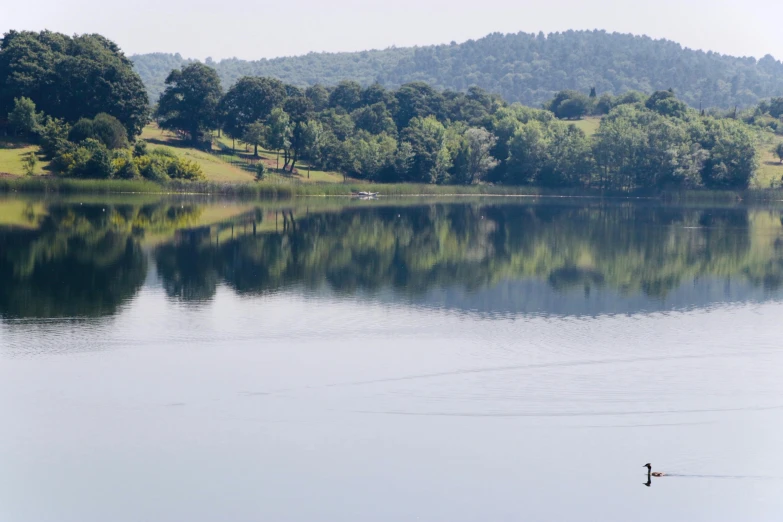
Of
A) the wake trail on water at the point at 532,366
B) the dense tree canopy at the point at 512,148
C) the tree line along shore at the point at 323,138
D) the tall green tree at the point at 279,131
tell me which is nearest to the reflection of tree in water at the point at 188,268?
the wake trail on water at the point at 532,366

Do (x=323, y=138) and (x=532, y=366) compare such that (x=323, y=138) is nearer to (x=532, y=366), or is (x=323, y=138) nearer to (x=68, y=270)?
(x=68, y=270)

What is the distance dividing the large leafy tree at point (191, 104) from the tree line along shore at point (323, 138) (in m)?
0.22

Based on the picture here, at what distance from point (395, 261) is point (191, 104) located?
102763 millimetres

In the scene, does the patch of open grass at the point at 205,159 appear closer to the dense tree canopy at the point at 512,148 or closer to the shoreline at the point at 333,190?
the shoreline at the point at 333,190

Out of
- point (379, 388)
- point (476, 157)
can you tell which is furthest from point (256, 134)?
point (379, 388)

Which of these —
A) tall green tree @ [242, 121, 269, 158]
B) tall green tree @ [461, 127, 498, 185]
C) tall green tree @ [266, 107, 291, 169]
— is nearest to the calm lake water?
tall green tree @ [266, 107, 291, 169]

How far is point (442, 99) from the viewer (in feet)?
589

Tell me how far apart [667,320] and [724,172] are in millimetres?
113616

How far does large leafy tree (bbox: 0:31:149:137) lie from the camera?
121 m

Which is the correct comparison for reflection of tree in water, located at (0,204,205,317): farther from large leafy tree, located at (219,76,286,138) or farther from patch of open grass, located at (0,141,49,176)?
large leafy tree, located at (219,76,286,138)

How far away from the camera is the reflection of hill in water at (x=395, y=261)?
123ft

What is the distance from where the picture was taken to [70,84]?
121250mm

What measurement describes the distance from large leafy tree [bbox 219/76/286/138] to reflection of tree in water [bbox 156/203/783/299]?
237 feet

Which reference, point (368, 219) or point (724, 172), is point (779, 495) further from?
point (724, 172)
